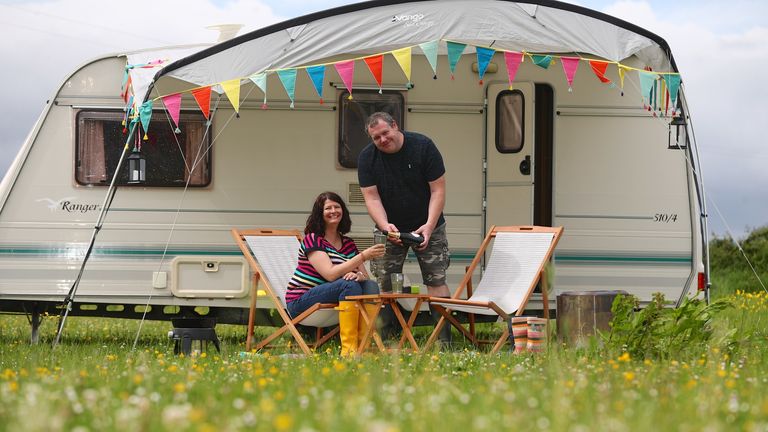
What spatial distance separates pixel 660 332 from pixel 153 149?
13.5 ft

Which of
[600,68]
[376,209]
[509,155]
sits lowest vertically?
[376,209]

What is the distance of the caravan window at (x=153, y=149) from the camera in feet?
27.4

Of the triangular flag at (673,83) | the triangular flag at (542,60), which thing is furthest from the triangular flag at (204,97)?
the triangular flag at (673,83)

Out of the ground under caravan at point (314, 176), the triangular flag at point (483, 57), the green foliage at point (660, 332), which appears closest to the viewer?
the green foliage at point (660, 332)

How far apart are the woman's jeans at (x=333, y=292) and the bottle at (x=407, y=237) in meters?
0.33

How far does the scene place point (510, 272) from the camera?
7676 millimetres

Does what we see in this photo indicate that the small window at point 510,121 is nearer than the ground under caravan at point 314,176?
No

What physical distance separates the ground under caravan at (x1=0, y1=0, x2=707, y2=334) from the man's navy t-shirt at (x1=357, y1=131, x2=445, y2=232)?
35.3 inches

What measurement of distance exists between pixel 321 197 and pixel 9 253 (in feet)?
8.66

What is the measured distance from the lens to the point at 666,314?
20.4 ft

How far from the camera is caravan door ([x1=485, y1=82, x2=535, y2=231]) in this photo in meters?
8.44

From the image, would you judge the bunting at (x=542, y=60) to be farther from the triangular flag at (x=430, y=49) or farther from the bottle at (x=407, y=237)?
the bottle at (x=407, y=237)

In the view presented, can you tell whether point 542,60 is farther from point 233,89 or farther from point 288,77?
point 233,89

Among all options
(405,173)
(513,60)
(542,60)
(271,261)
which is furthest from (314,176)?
(542,60)
